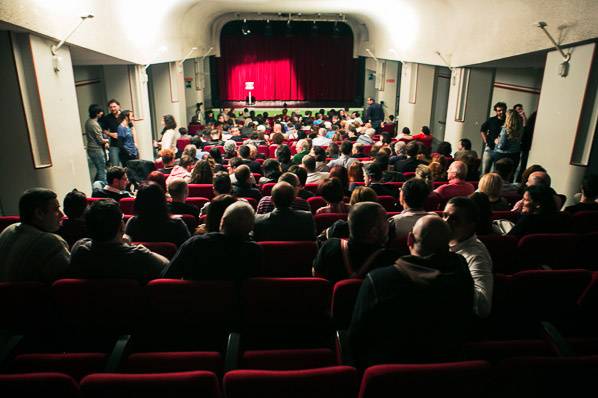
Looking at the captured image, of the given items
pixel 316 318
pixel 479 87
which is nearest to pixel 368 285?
pixel 316 318

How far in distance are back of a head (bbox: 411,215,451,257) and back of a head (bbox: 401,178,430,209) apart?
1426mm

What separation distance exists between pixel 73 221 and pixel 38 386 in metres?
2.14

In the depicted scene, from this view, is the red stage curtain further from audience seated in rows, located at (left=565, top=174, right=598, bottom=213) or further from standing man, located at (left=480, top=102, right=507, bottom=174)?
audience seated in rows, located at (left=565, top=174, right=598, bottom=213)

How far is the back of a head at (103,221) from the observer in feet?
7.88

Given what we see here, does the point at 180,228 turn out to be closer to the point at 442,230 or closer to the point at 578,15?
the point at 442,230

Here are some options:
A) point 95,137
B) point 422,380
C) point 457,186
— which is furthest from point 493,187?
point 95,137

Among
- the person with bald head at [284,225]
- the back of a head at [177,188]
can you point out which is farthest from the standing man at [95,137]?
the person with bald head at [284,225]

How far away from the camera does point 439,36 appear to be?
33.0 feet

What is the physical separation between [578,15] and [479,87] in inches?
156

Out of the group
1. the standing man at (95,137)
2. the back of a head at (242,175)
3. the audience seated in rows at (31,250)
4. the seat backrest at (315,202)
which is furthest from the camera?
the standing man at (95,137)

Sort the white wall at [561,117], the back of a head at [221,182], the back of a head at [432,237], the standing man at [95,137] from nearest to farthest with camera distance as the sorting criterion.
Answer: the back of a head at [432,237]
the back of a head at [221,182]
the white wall at [561,117]
the standing man at [95,137]

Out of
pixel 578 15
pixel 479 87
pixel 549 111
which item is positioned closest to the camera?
pixel 578 15

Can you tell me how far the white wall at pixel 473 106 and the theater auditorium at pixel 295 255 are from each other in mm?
932

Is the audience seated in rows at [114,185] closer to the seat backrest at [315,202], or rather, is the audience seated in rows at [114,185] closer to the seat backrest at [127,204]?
the seat backrest at [127,204]
